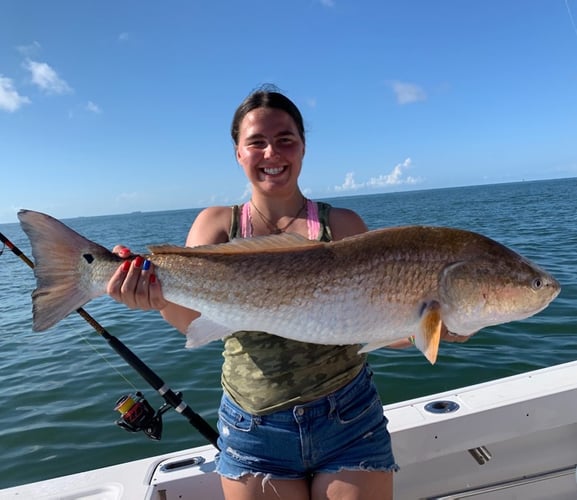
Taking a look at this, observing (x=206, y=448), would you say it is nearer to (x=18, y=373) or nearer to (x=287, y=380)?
(x=287, y=380)

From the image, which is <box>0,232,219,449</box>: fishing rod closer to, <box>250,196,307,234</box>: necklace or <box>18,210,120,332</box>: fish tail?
<box>18,210,120,332</box>: fish tail

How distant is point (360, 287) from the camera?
2.47 metres

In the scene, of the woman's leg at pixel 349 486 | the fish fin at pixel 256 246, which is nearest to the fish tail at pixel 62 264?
the fish fin at pixel 256 246

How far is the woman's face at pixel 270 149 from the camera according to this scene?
285cm

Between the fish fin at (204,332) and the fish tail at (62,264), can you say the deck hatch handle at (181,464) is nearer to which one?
the fish fin at (204,332)

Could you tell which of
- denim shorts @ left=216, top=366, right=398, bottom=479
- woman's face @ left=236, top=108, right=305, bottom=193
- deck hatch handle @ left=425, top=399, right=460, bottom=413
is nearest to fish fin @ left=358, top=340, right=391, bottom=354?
denim shorts @ left=216, top=366, right=398, bottom=479

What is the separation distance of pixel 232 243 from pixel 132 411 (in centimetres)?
210

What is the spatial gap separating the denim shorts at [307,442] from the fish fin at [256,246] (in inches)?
32.3

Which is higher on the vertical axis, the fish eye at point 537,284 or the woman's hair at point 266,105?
the woman's hair at point 266,105

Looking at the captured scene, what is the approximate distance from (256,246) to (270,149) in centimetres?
62

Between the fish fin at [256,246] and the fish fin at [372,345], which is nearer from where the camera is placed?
the fish fin at [372,345]

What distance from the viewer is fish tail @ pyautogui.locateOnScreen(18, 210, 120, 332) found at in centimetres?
268

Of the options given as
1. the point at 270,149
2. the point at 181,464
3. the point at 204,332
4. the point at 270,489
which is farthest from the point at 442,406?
the point at 270,149

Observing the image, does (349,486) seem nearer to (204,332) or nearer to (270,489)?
(270,489)
